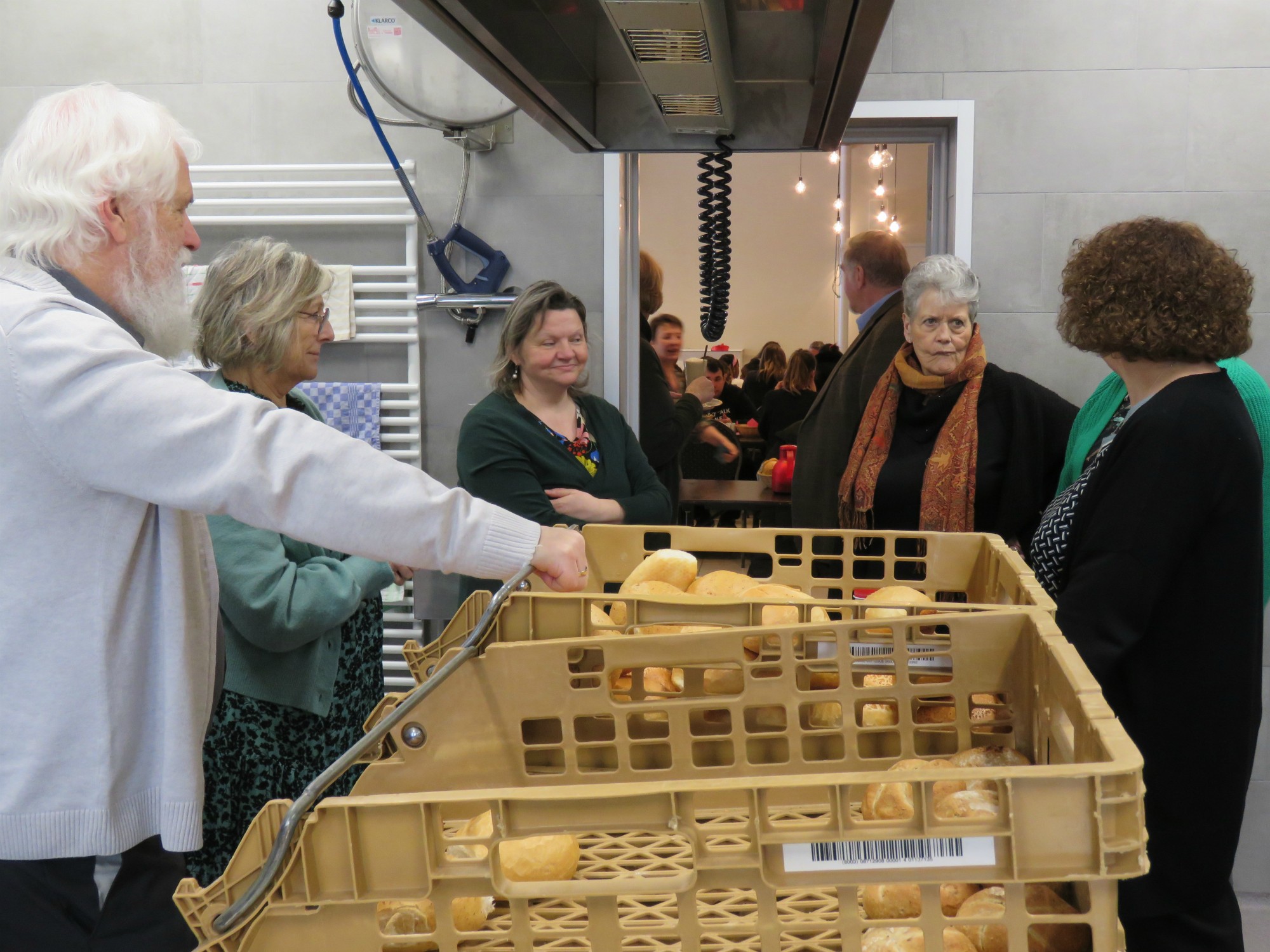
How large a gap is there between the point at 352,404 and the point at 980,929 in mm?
2596

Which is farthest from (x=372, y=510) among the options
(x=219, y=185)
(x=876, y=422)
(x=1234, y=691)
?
(x=219, y=185)

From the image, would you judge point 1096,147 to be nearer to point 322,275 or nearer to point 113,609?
point 322,275

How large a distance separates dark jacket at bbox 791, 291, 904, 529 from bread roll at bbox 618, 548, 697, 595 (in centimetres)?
145

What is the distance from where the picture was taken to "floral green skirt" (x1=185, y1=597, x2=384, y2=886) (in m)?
1.82

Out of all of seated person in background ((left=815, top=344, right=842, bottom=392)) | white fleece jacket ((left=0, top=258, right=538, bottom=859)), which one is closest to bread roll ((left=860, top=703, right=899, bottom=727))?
white fleece jacket ((left=0, top=258, right=538, bottom=859))

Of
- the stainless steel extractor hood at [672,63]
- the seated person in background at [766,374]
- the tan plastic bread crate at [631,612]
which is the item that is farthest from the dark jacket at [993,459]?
the seated person in background at [766,374]

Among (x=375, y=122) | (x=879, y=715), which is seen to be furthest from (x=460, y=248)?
(x=879, y=715)

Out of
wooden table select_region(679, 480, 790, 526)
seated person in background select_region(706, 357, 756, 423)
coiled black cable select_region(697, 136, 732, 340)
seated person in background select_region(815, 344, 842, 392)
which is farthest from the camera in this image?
seated person in background select_region(706, 357, 756, 423)

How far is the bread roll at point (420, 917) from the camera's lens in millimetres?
725

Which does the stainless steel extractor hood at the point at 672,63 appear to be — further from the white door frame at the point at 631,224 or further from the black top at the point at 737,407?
the black top at the point at 737,407

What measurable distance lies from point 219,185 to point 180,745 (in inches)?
90.3

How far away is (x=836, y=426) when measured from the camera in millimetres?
2744

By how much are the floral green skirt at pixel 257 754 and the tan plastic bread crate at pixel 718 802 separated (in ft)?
2.99

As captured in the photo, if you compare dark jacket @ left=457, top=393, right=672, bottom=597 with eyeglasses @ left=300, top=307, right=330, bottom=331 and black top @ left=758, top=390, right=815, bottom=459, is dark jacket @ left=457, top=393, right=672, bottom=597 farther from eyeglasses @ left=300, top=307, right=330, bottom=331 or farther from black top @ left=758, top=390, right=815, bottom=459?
black top @ left=758, top=390, right=815, bottom=459
